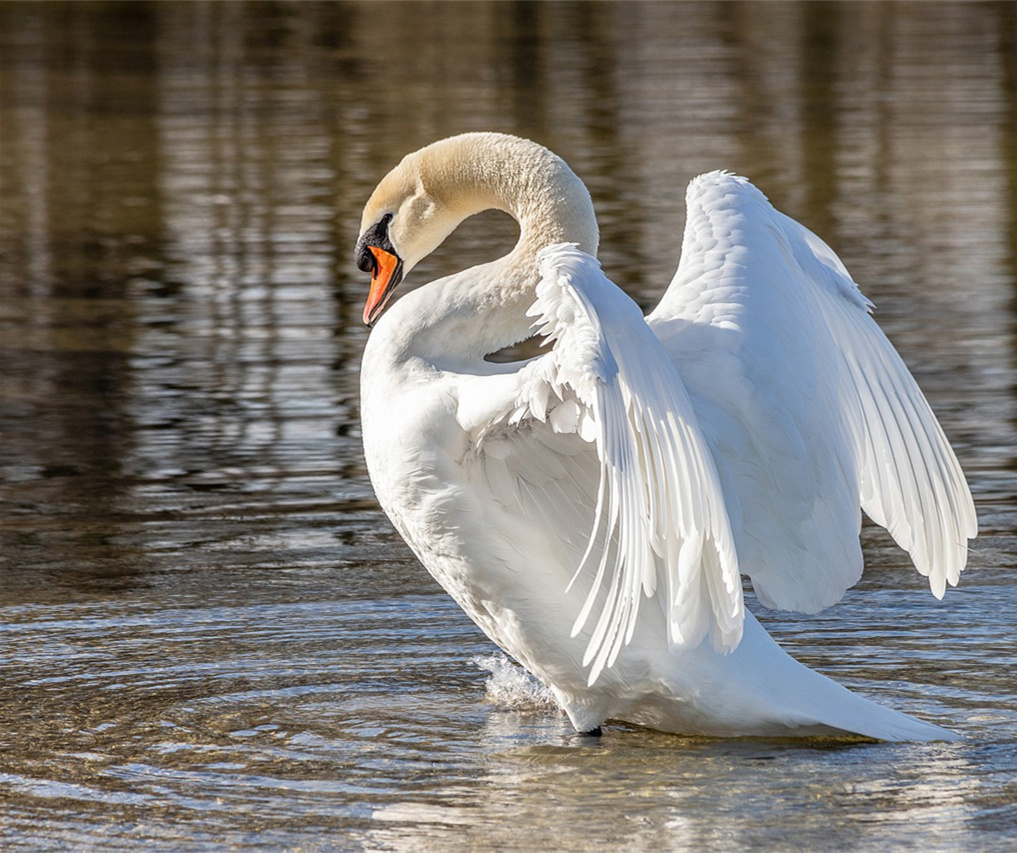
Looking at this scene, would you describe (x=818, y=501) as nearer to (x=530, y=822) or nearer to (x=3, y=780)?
(x=530, y=822)

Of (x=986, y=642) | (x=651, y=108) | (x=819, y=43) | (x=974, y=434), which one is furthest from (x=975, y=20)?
(x=986, y=642)

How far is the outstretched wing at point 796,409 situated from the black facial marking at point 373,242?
97cm

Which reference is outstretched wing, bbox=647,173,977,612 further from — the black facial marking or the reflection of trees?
the reflection of trees

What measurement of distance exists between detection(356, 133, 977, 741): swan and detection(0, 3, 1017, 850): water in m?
0.20

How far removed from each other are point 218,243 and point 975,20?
24.3 m

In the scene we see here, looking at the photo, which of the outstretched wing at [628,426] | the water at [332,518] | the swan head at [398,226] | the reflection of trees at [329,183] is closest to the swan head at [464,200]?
the swan head at [398,226]

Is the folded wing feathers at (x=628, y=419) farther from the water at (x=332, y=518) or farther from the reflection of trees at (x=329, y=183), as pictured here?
the reflection of trees at (x=329, y=183)

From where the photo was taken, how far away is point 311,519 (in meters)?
8.08

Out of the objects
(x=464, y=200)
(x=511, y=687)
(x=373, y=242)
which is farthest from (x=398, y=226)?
(x=511, y=687)

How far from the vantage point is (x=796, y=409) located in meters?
5.52

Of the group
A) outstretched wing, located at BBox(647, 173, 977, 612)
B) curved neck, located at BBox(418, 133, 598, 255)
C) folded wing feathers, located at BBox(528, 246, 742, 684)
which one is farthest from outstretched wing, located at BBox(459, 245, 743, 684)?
curved neck, located at BBox(418, 133, 598, 255)

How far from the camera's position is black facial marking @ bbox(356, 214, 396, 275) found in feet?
21.1

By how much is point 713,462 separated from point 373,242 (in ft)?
6.01

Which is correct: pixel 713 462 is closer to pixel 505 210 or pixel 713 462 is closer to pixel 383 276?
pixel 505 210
